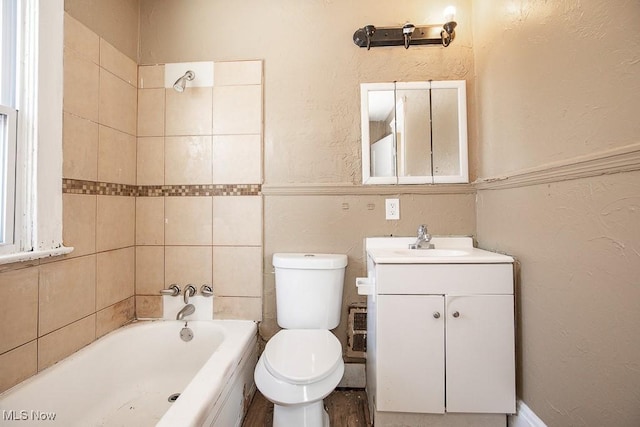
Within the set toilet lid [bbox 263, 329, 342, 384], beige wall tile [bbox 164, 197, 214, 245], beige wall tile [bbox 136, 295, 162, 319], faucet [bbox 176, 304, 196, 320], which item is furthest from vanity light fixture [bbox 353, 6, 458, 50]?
beige wall tile [bbox 136, 295, 162, 319]

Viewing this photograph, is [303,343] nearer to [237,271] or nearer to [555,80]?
[237,271]

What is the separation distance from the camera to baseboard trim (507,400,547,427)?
3.60 feet

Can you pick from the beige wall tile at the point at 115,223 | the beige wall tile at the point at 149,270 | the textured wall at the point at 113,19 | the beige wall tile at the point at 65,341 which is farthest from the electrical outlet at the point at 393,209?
the textured wall at the point at 113,19

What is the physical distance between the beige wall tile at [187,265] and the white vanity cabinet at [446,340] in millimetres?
1053

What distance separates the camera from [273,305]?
165 cm

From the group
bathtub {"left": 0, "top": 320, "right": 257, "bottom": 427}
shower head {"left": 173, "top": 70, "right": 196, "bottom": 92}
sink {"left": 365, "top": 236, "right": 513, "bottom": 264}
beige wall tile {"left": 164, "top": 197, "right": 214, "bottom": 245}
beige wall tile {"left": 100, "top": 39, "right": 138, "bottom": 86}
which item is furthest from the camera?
beige wall tile {"left": 164, "top": 197, "right": 214, "bottom": 245}

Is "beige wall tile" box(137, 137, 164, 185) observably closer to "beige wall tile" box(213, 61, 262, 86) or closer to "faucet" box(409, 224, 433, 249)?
"beige wall tile" box(213, 61, 262, 86)

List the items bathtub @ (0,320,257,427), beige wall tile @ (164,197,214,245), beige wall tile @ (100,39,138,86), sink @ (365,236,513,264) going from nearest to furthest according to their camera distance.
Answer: bathtub @ (0,320,257,427), sink @ (365,236,513,264), beige wall tile @ (100,39,138,86), beige wall tile @ (164,197,214,245)

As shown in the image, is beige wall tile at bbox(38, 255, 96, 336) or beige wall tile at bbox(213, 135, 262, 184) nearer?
beige wall tile at bbox(38, 255, 96, 336)

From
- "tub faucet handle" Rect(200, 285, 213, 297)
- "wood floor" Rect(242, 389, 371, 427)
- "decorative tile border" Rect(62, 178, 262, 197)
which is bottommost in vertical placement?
"wood floor" Rect(242, 389, 371, 427)

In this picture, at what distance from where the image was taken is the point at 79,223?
1299 mm

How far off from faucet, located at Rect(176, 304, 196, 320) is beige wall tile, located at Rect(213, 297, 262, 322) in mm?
122

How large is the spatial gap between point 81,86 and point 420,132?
5.72 feet

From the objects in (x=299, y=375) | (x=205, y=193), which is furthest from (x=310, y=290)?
(x=205, y=193)
